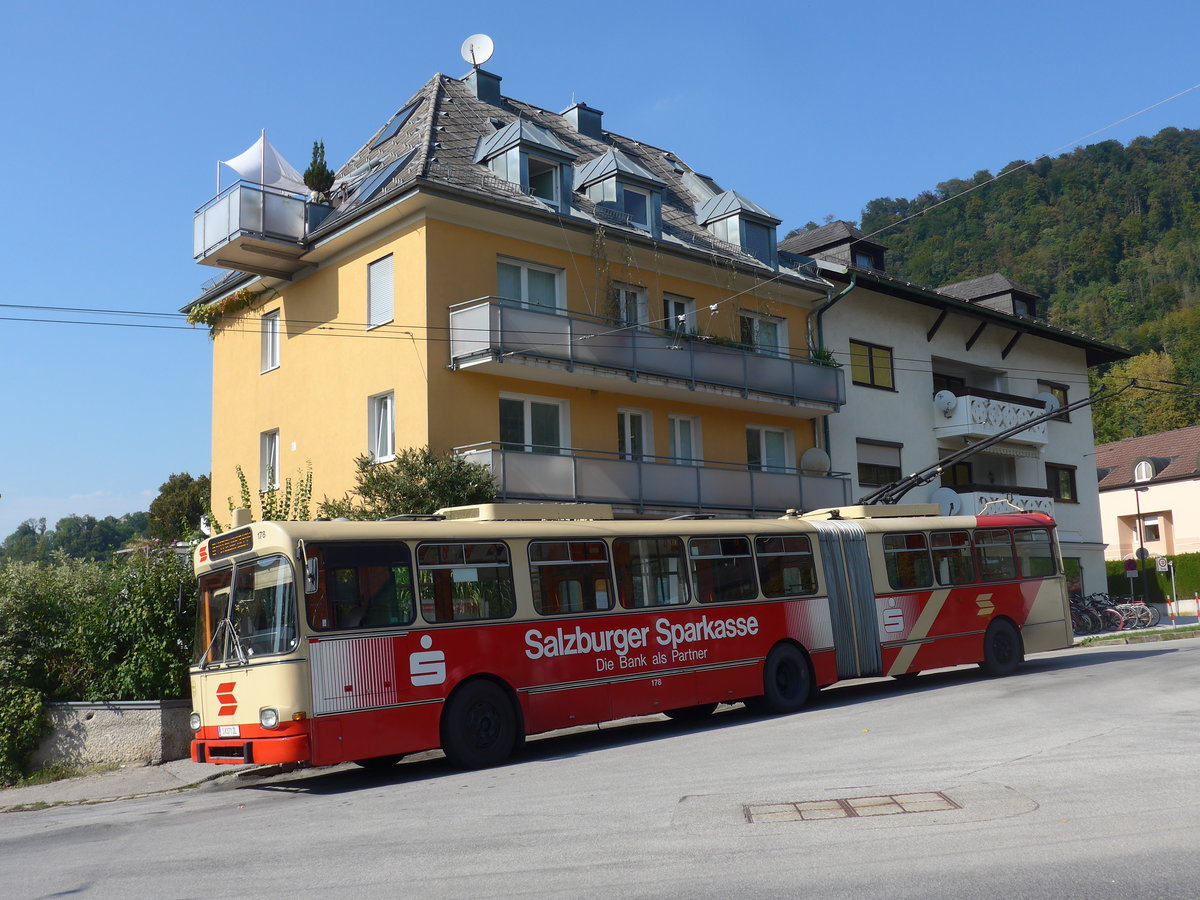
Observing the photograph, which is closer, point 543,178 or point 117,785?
point 117,785

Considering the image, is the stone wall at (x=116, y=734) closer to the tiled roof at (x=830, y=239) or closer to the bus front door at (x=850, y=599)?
the bus front door at (x=850, y=599)

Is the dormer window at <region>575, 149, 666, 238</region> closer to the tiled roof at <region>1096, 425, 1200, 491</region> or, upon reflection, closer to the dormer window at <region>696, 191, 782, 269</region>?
the dormer window at <region>696, 191, 782, 269</region>

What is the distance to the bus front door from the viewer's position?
1795 cm

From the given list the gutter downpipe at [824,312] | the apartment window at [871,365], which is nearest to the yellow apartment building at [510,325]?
the gutter downpipe at [824,312]

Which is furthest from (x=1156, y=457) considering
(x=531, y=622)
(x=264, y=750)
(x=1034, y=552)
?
(x=264, y=750)

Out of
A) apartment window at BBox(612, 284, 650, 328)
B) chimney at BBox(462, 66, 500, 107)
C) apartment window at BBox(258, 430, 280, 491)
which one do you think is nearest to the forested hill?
chimney at BBox(462, 66, 500, 107)

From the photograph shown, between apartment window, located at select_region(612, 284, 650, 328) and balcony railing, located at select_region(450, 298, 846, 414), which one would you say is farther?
apartment window, located at select_region(612, 284, 650, 328)

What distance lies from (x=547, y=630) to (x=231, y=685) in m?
3.67

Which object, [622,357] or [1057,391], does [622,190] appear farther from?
[1057,391]

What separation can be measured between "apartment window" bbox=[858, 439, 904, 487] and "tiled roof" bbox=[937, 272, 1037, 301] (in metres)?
8.39

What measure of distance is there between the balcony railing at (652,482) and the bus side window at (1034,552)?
6594 mm

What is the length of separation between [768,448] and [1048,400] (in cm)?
1305

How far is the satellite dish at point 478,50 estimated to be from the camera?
29.3 metres

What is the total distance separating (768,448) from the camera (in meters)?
29.6
